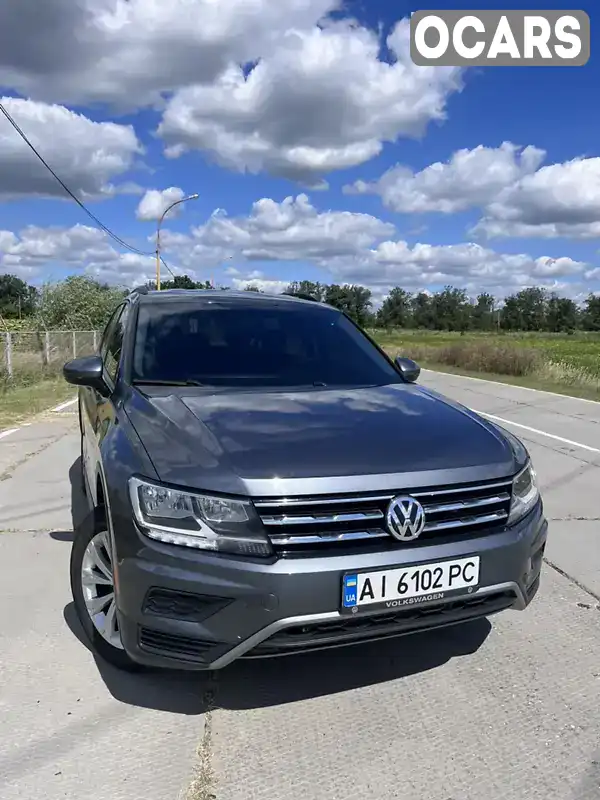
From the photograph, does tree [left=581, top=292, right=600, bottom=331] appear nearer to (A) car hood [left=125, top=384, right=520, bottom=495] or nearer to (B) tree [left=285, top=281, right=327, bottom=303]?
(B) tree [left=285, top=281, right=327, bottom=303]

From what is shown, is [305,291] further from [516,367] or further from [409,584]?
[516,367]

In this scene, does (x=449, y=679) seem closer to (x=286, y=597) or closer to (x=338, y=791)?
(x=338, y=791)

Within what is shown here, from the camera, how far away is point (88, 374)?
3633 mm

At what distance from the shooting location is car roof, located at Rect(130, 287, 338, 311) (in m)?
4.32

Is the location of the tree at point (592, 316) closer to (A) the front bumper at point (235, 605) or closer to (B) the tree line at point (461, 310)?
(B) the tree line at point (461, 310)

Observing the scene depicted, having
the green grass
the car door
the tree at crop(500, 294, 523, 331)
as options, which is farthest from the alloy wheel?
the tree at crop(500, 294, 523, 331)

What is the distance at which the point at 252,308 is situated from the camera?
14.1 feet

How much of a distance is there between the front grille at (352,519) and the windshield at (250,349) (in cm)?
128

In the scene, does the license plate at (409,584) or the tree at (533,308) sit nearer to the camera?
the license plate at (409,584)

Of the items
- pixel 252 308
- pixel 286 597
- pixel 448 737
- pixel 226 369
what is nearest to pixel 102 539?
pixel 286 597

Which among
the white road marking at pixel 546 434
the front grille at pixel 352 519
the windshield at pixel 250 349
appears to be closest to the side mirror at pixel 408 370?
the windshield at pixel 250 349

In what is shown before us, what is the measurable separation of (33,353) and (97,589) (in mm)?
19381

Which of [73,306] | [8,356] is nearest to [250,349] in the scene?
[8,356]

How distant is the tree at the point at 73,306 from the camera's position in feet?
111
